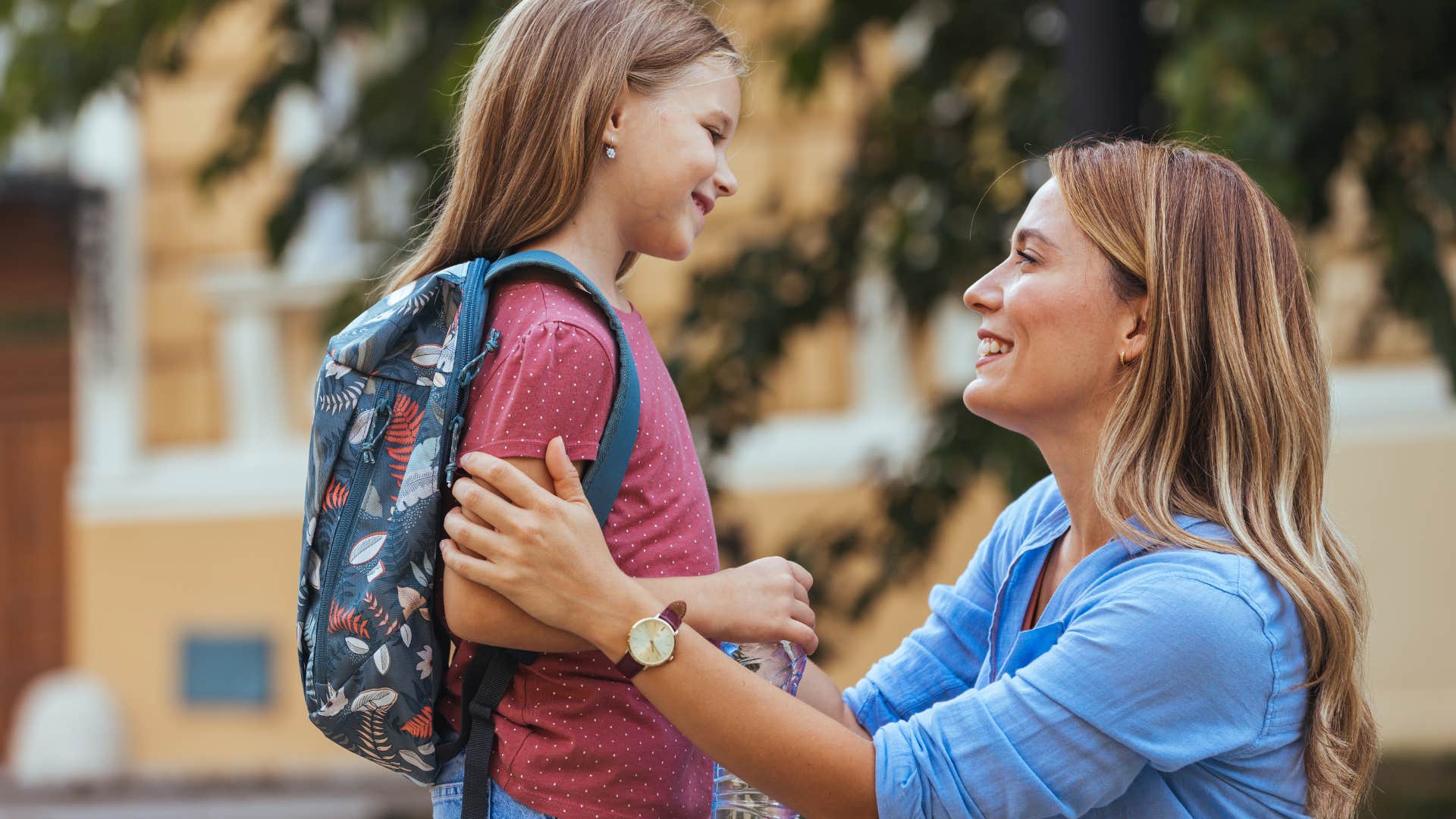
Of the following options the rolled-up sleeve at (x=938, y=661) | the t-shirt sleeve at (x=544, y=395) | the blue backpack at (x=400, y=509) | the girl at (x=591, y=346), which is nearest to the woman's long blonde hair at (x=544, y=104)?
the girl at (x=591, y=346)

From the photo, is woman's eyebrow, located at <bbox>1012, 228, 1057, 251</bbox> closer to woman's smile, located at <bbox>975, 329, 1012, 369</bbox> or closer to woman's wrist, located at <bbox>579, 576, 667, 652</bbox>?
woman's smile, located at <bbox>975, 329, 1012, 369</bbox>

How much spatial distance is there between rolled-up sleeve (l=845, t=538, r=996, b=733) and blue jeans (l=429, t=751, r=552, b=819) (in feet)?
1.99

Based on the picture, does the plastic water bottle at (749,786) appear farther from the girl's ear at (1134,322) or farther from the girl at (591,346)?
the girl's ear at (1134,322)

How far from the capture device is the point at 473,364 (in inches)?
75.4

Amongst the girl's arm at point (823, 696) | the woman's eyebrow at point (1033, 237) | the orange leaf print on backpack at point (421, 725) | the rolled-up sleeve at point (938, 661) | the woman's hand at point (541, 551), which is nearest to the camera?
the woman's hand at point (541, 551)

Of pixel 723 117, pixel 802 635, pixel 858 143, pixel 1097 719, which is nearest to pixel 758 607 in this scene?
pixel 802 635

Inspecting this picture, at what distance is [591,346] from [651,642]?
33cm

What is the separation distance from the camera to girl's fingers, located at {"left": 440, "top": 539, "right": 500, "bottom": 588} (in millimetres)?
1848

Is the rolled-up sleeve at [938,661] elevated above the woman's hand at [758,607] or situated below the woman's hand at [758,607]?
below

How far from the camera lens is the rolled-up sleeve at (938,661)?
2395 millimetres

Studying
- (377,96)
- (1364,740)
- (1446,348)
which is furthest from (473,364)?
(377,96)

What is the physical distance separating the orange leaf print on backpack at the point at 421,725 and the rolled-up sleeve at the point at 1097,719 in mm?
498

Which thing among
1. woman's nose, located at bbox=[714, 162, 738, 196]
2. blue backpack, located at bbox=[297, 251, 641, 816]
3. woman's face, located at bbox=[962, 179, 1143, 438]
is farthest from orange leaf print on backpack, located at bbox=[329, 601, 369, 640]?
woman's face, located at bbox=[962, 179, 1143, 438]

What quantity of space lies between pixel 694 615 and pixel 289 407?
882cm
